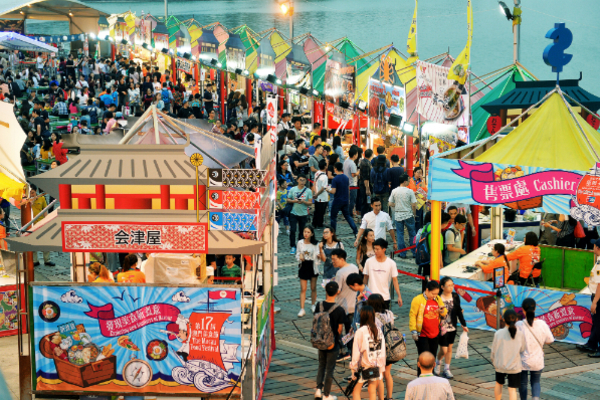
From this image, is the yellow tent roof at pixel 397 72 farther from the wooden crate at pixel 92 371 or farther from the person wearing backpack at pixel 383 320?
the wooden crate at pixel 92 371

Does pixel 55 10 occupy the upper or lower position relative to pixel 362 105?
upper

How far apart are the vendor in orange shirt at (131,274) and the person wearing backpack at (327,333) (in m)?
2.54

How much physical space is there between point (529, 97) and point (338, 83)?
23.9 feet

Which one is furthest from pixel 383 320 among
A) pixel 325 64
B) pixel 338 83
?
pixel 325 64

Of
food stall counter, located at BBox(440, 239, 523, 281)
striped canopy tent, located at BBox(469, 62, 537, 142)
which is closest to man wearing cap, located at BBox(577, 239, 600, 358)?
food stall counter, located at BBox(440, 239, 523, 281)

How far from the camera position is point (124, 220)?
781 centimetres

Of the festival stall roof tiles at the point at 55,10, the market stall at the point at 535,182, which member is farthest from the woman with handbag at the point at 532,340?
the festival stall roof tiles at the point at 55,10

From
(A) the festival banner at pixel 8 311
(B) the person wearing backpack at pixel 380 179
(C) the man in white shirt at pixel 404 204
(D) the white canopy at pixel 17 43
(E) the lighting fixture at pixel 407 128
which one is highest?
(D) the white canopy at pixel 17 43

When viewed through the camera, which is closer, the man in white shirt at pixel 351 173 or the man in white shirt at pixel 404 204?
the man in white shirt at pixel 404 204

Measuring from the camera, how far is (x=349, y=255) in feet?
48.0

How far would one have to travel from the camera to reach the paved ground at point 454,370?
29.4ft

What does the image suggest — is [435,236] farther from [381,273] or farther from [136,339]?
[136,339]

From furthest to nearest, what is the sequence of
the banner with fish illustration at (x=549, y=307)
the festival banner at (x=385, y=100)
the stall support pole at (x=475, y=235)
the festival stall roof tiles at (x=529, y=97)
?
1. the festival banner at (x=385, y=100)
2. the festival stall roof tiles at (x=529, y=97)
3. the stall support pole at (x=475, y=235)
4. the banner with fish illustration at (x=549, y=307)

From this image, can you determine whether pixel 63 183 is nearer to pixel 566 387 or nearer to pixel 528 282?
pixel 566 387
